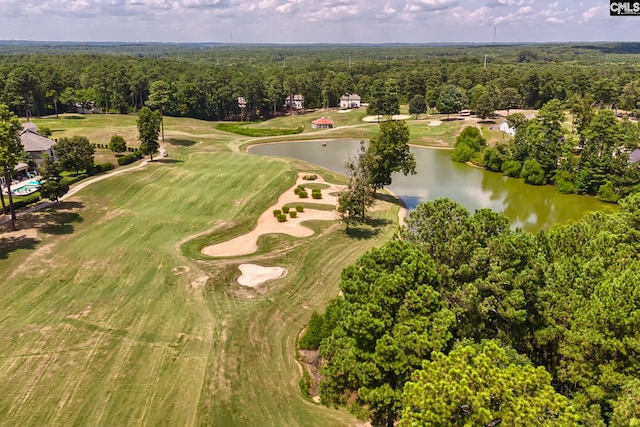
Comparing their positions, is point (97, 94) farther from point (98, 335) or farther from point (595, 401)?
point (595, 401)

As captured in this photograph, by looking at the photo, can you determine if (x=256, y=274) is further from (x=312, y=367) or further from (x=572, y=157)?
(x=572, y=157)

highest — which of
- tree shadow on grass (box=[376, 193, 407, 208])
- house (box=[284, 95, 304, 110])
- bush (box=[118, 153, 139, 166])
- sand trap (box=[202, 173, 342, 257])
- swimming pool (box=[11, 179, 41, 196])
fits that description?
house (box=[284, 95, 304, 110])

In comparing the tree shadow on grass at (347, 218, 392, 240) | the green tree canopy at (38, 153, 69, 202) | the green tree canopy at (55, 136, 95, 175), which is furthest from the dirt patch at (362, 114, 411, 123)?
the green tree canopy at (38, 153, 69, 202)

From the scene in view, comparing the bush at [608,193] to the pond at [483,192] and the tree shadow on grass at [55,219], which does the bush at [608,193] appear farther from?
the tree shadow on grass at [55,219]

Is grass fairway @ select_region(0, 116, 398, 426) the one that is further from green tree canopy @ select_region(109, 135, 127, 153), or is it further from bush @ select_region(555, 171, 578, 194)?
bush @ select_region(555, 171, 578, 194)

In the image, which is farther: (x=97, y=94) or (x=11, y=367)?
(x=97, y=94)

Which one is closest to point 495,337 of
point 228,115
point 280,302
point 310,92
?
point 280,302
